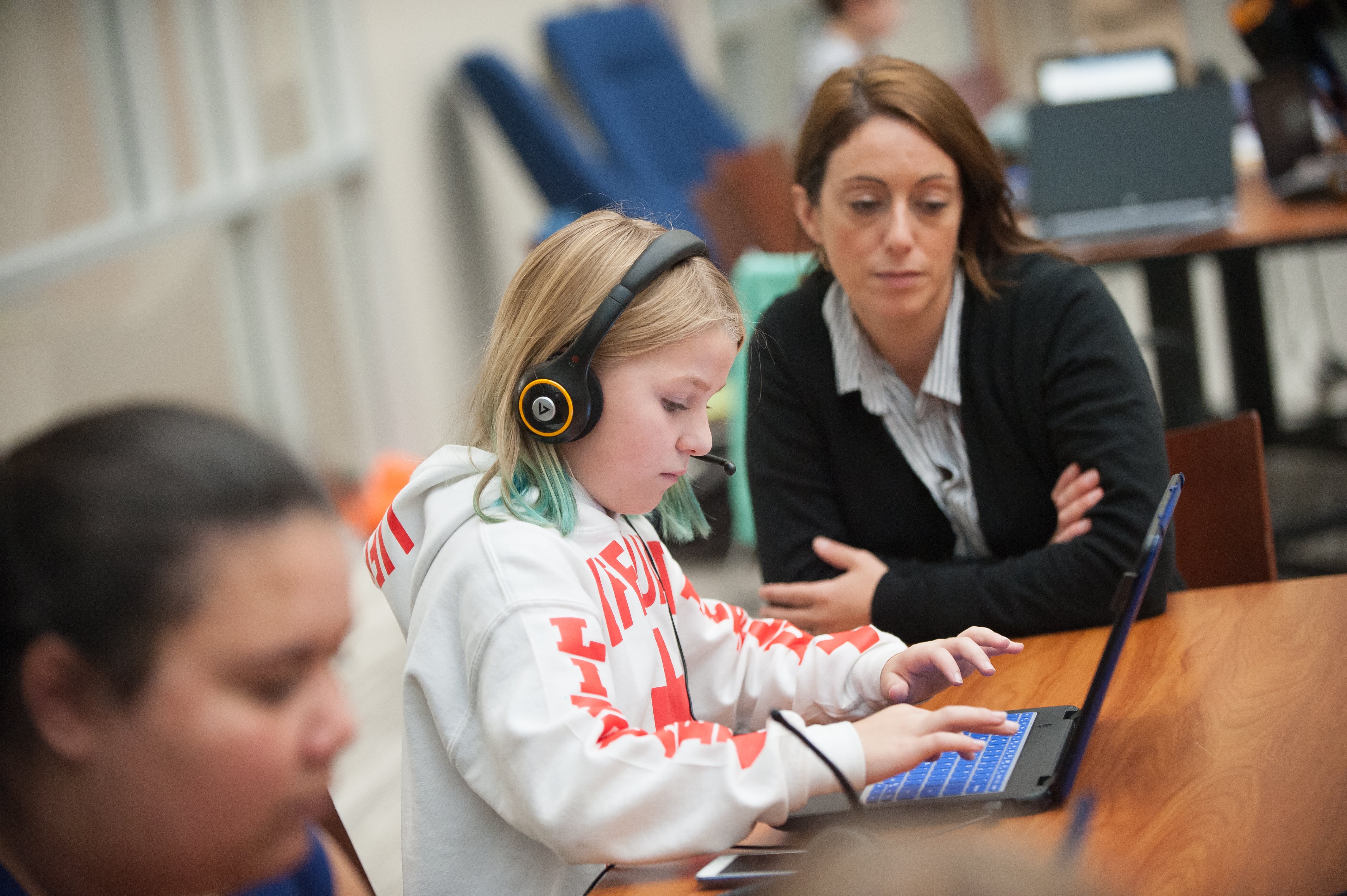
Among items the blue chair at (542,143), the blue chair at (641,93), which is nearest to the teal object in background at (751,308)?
the blue chair at (542,143)

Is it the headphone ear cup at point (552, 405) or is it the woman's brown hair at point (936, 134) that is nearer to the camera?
the headphone ear cup at point (552, 405)

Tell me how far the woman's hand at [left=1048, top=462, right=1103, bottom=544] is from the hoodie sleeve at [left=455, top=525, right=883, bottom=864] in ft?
1.98

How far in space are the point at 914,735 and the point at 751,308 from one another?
0.98 meters

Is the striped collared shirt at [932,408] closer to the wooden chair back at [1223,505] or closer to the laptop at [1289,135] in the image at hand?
the wooden chair back at [1223,505]

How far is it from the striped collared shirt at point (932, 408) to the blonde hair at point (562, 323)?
0.51 meters

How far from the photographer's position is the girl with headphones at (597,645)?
89cm

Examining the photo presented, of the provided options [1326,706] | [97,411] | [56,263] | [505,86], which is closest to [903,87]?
[1326,706]

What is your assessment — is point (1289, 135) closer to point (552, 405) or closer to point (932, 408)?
point (932, 408)

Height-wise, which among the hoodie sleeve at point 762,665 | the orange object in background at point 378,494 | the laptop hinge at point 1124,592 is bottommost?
the orange object in background at point 378,494

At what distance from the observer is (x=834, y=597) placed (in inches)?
57.5

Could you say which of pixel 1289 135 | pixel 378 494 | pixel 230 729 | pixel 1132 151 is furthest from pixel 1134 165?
pixel 230 729

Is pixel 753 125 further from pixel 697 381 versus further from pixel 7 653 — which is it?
pixel 7 653

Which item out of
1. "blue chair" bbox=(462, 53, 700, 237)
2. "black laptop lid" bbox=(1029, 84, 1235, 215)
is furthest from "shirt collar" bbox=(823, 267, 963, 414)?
"blue chair" bbox=(462, 53, 700, 237)

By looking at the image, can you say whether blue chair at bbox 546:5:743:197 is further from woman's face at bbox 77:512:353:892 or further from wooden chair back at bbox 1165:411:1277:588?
woman's face at bbox 77:512:353:892
